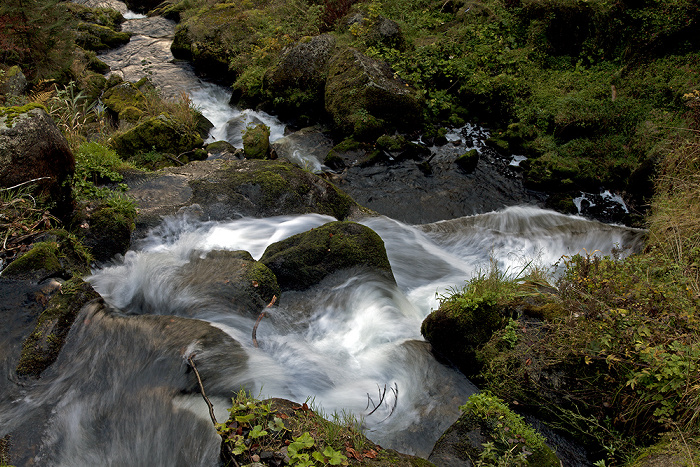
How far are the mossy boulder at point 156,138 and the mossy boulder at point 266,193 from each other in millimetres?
2152

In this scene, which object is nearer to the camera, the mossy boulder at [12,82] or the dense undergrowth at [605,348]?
the dense undergrowth at [605,348]

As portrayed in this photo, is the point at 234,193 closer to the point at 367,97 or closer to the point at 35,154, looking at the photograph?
the point at 35,154

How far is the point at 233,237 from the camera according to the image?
267 inches

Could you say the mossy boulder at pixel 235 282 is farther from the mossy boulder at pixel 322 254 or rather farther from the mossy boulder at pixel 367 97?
the mossy boulder at pixel 367 97

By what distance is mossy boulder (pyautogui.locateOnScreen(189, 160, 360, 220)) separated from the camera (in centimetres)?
732

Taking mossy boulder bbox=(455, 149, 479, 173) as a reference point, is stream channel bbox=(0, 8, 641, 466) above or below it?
below

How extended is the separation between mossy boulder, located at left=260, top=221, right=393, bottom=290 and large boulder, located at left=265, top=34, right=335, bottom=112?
6934 mm

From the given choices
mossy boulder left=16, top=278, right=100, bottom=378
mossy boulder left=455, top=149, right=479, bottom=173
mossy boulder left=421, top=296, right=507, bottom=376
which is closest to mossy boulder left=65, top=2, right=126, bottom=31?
mossy boulder left=455, top=149, right=479, bottom=173

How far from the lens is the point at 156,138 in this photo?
9266 mm

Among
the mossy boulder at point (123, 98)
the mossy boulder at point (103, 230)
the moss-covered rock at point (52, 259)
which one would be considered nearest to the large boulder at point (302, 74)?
the mossy boulder at point (123, 98)

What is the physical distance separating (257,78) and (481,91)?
675 centimetres

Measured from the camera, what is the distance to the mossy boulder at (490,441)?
130 inches

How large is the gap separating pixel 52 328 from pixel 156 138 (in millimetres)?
6082

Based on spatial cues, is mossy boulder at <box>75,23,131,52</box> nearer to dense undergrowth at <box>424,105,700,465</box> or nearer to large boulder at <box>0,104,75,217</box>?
large boulder at <box>0,104,75,217</box>
